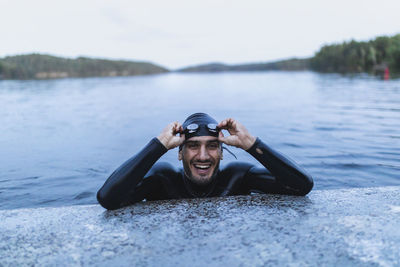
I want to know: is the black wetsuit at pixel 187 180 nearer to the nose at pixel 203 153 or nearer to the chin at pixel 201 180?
the chin at pixel 201 180

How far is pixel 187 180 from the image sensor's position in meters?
3.98

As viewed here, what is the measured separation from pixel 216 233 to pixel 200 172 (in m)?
1.06

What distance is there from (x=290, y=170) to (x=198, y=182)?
3.25ft

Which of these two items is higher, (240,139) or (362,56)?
(362,56)

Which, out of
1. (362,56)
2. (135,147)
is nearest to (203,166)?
(135,147)

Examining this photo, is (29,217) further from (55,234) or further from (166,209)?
(166,209)

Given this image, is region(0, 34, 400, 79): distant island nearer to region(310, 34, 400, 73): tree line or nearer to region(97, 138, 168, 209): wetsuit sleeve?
region(310, 34, 400, 73): tree line

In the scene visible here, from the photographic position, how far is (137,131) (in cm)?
1367

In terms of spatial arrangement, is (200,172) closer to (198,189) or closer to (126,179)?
(198,189)

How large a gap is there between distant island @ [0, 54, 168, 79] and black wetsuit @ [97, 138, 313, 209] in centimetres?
10130

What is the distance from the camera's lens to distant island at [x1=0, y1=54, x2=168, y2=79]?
306ft

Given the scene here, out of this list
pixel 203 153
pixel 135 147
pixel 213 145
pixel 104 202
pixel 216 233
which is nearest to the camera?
pixel 216 233

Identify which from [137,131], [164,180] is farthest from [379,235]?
[137,131]

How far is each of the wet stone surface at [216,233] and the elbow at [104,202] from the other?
8 cm
